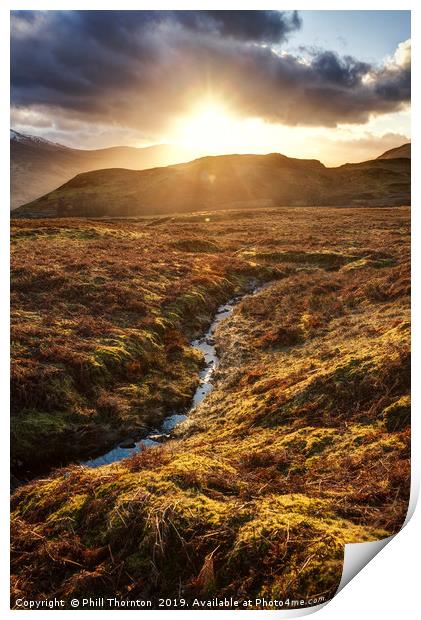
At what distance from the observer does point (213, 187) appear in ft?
474

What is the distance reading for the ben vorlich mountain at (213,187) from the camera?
131 metres

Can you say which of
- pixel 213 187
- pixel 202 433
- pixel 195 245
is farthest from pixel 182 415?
pixel 213 187

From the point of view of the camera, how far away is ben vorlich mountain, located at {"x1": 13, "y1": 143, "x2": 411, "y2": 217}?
130750 mm

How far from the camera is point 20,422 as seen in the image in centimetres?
1097

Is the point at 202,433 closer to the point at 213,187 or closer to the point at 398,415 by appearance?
the point at 398,415

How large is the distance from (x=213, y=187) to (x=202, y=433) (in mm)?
141330

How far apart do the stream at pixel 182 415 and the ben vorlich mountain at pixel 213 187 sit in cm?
10566

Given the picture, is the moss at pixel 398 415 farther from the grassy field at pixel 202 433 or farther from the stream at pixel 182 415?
the stream at pixel 182 415

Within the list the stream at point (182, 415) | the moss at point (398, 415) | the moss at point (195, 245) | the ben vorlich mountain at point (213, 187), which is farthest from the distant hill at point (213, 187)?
the moss at point (398, 415)

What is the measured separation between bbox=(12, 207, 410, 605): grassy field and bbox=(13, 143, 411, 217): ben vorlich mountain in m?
106

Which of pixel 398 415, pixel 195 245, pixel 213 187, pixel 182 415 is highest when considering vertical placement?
pixel 213 187

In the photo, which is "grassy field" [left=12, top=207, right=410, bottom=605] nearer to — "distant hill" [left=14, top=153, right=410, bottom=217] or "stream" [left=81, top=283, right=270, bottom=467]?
"stream" [left=81, top=283, right=270, bottom=467]

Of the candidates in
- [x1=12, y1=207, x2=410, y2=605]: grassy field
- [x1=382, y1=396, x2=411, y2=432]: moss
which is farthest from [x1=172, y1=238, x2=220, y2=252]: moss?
[x1=382, y1=396, x2=411, y2=432]: moss
